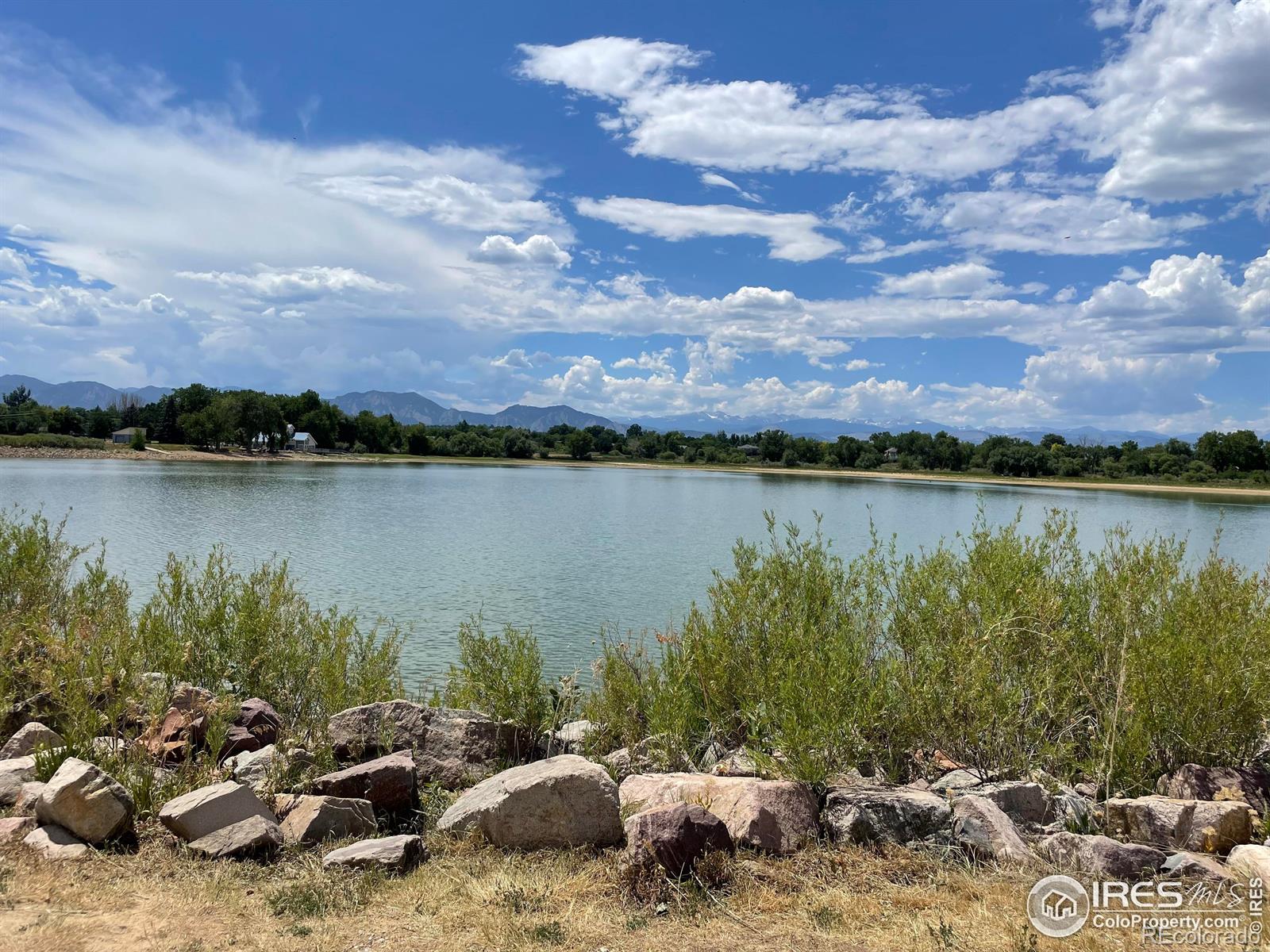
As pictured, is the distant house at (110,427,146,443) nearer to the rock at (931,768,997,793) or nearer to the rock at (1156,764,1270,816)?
the rock at (931,768,997,793)

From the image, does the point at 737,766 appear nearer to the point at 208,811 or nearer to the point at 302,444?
the point at 208,811

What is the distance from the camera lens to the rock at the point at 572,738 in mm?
9172

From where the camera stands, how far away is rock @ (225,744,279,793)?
25.1ft

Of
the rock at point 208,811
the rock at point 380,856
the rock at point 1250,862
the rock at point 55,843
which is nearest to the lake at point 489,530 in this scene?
the rock at point 1250,862

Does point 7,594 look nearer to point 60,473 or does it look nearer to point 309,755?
point 309,755

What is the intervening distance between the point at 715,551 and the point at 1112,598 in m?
26.3

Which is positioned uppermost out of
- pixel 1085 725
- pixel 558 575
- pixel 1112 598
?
pixel 1112 598

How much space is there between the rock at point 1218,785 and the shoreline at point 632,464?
115 metres

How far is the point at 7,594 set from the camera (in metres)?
12.2

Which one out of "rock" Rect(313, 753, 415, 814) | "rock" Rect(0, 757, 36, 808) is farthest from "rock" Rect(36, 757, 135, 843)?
"rock" Rect(313, 753, 415, 814)

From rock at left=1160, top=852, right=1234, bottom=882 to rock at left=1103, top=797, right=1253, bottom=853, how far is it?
34 centimetres

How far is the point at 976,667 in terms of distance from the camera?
24.0 feet

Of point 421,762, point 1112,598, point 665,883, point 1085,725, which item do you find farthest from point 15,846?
point 1112,598

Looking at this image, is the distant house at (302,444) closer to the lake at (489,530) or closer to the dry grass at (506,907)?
the lake at (489,530)
